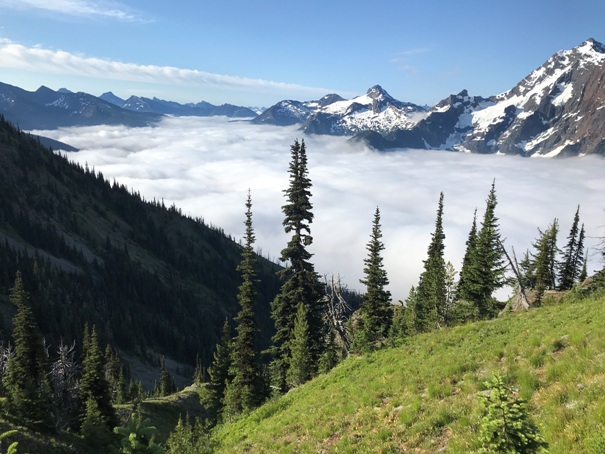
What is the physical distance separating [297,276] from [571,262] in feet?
186

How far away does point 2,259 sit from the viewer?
179 metres

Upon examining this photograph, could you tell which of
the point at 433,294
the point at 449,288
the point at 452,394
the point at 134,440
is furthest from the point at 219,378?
the point at 452,394

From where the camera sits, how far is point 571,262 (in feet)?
229

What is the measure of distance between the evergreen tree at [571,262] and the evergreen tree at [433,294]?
837 inches

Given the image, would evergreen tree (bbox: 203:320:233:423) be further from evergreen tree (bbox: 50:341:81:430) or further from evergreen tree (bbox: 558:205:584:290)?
evergreen tree (bbox: 558:205:584:290)

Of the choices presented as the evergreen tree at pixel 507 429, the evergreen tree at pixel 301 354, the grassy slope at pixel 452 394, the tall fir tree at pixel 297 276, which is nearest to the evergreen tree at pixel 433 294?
the tall fir tree at pixel 297 276

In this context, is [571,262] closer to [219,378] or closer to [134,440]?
[219,378]

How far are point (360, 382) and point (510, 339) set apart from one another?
8782 millimetres

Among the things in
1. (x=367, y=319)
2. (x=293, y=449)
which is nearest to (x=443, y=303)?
(x=367, y=319)

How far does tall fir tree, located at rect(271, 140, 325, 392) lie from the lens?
1602 inches

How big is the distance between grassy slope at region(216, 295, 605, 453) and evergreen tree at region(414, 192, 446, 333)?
24438mm

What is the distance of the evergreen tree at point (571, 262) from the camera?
67.7 m

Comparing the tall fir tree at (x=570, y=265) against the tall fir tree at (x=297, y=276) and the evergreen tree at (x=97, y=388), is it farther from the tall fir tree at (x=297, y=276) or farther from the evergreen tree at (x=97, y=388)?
the evergreen tree at (x=97, y=388)

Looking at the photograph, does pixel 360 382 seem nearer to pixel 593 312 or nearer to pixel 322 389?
pixel 322 389
